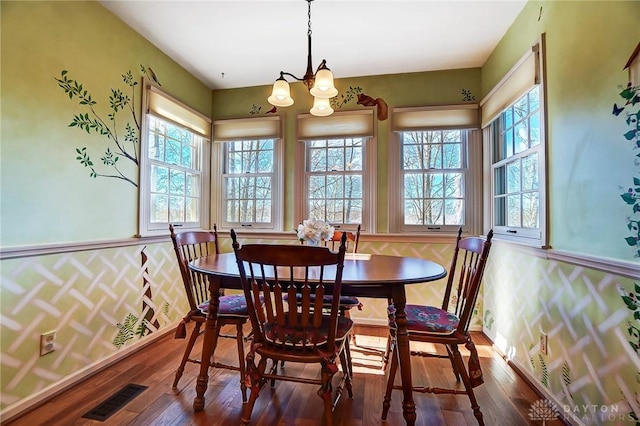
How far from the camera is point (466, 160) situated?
301 centimetres

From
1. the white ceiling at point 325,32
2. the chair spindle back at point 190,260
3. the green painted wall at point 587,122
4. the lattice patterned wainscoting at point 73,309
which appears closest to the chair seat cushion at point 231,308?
the chair spindle back at point 190,260

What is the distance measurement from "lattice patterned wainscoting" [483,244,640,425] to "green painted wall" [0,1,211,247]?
2.89 metres

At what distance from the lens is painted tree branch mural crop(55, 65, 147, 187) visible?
6.43ft

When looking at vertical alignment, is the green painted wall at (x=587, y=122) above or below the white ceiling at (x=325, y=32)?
below

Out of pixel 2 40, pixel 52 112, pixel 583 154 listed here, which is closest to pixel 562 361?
pixel 583 154

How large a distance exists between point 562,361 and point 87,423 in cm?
250

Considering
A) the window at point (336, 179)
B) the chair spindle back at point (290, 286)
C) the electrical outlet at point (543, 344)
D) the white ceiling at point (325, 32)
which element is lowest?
the electrical outlet at point (543, 344)

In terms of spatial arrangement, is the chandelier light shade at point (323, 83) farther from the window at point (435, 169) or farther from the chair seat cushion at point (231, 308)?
the window at point (435, 169)

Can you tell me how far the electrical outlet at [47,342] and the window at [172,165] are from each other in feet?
2.90

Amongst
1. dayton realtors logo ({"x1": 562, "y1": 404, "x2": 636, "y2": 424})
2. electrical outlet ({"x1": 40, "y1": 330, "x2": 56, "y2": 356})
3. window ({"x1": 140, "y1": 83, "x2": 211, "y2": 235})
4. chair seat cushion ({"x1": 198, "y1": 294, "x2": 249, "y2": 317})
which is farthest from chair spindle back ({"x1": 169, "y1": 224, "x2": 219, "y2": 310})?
dayton realtors logo ({"x1": 562, "y1": 404, "x2": 636, "y2": 424})

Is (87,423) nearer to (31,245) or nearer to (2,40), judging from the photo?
(31,245)

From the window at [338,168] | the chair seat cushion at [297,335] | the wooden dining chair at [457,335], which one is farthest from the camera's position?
the window at [338,168]

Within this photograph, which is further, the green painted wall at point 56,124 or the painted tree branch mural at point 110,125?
the painted tree branch mural at point 110,125

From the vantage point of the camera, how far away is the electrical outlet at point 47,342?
173cm
